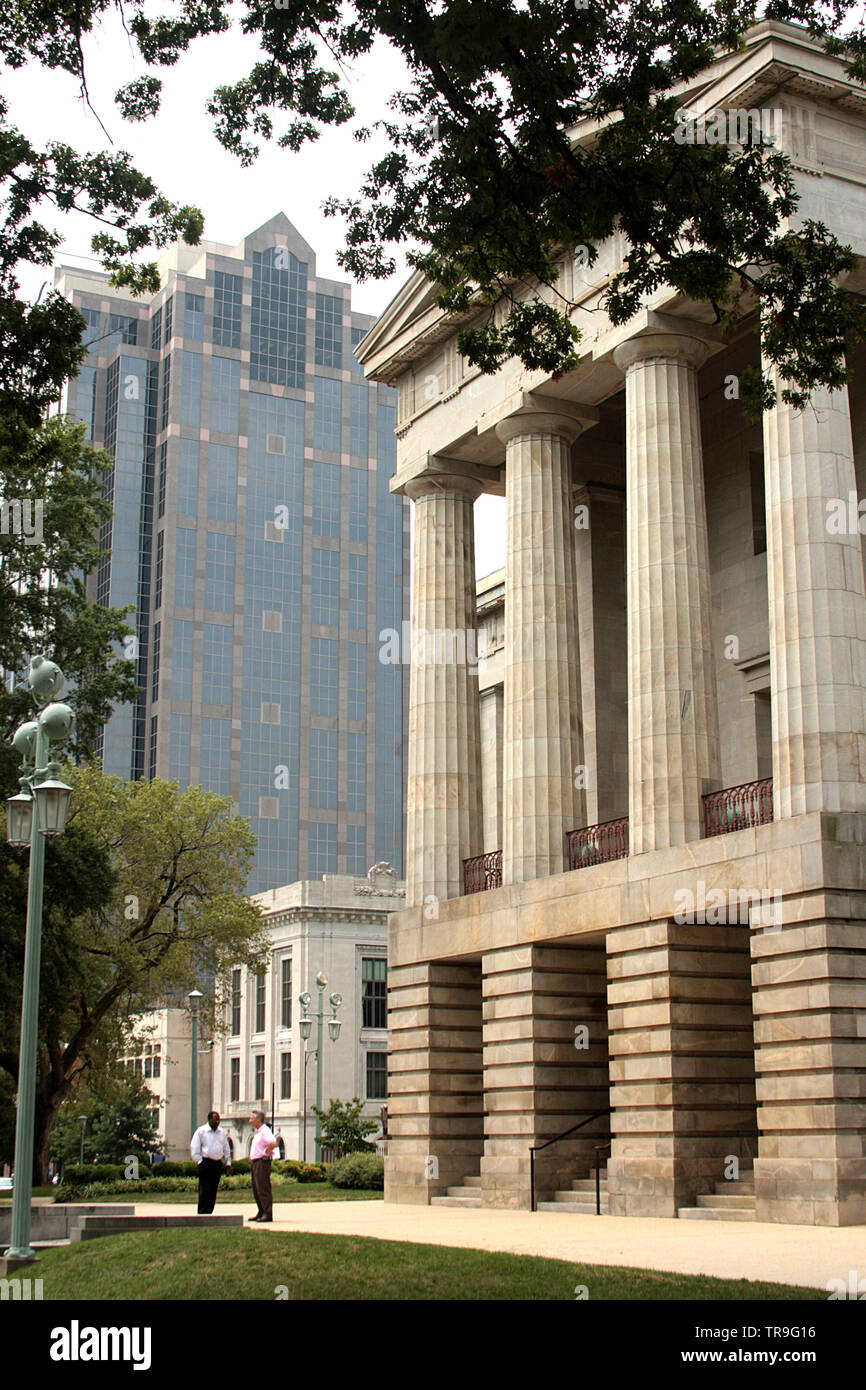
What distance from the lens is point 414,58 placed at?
51.3ft

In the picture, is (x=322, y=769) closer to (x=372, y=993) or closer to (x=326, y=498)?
(x=326, y=498)

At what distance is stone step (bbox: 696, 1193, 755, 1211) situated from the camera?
2544 centimetres

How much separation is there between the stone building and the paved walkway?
150 centimetres

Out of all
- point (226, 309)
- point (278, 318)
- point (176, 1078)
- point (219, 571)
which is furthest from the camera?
point (278, 318)

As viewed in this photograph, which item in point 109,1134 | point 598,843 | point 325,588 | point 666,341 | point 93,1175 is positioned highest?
point 325,588

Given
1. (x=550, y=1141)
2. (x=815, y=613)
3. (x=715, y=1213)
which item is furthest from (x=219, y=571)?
(x=715, y=1213)

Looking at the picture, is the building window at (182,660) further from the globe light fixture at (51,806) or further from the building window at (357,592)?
the globe light fixture at (51,806)

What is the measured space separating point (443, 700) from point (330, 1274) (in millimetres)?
22994

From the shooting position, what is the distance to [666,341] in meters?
31.0

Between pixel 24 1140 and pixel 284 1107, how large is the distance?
63.6m

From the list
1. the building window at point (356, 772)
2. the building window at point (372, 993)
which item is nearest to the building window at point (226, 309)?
the building window at point (356, 772)

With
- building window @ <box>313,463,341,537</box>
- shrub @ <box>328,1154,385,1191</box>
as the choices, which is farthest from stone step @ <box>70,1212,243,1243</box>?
building window @ <box>313,463,341,537</box>

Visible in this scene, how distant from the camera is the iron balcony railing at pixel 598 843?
1237 inches
